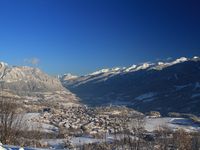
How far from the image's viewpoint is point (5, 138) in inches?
1510

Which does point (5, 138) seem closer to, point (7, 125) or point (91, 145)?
point (7, 125)

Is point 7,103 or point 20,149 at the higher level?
point 7,103

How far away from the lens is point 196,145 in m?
95.1

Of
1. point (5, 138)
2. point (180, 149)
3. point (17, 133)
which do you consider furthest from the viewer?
point (180, 149)

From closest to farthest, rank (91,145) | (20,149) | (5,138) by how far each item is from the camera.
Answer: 1. (20,149)
2. (5,138)
3. (91,145)

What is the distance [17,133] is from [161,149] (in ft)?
225

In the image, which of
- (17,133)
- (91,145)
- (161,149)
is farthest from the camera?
(91,145)

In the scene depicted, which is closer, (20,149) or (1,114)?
(20,149)

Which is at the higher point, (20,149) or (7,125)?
(7,125)

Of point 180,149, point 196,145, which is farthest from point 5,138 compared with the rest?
point 196,145

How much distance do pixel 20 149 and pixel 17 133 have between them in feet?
68.3

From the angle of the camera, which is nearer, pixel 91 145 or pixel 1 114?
pixel 1 114

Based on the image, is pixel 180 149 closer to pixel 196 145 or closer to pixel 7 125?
pixel 196 145

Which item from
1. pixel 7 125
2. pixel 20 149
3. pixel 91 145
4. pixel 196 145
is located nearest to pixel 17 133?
pixel 7 125
